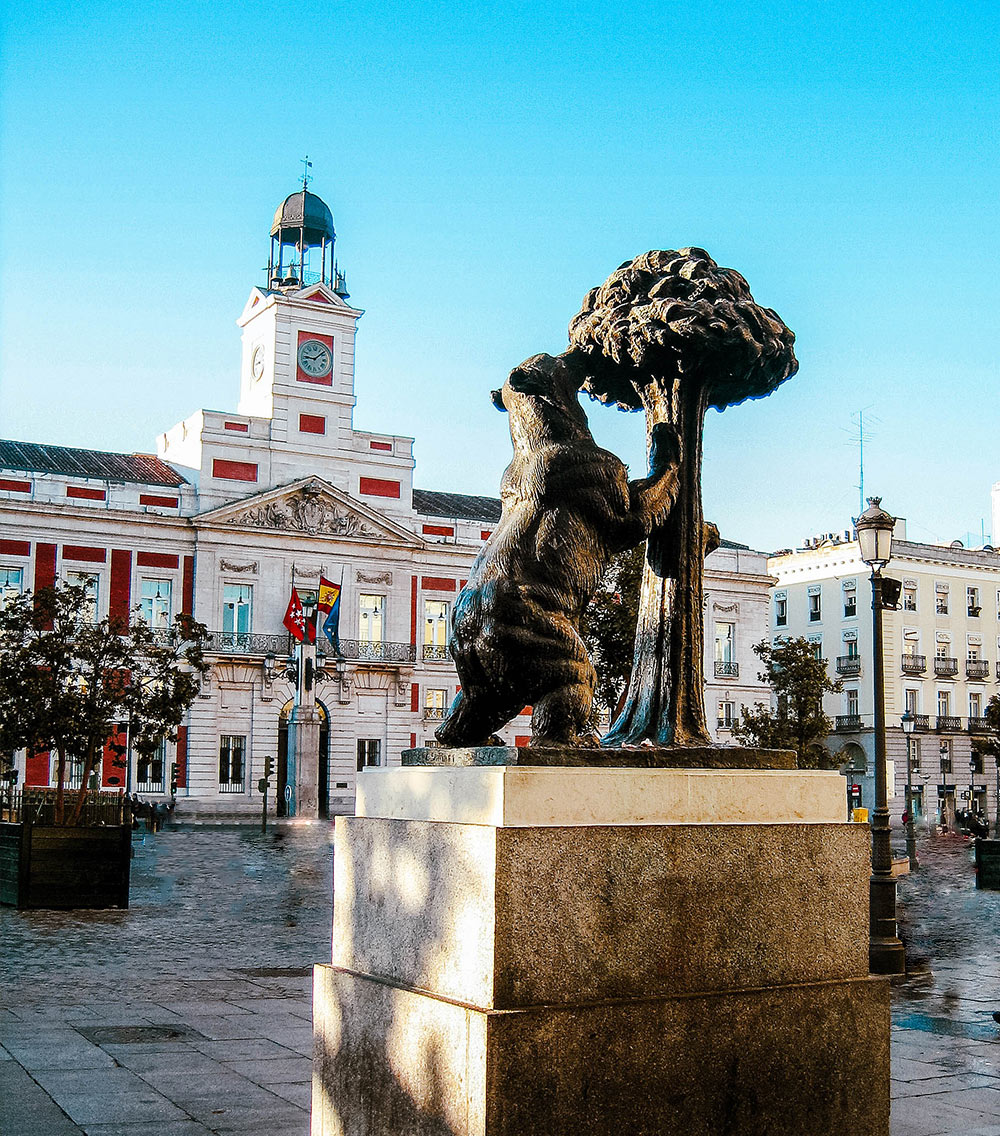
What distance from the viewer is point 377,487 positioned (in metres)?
43.3

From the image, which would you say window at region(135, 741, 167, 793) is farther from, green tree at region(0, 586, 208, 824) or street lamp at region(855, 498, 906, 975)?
street lamp at region(855, 498, 906, 975)

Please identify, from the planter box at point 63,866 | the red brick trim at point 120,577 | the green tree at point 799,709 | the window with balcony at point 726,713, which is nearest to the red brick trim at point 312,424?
the red brick trim at point 120,577

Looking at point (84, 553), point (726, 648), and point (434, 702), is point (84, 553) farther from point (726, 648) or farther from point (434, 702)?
point (726, 648)

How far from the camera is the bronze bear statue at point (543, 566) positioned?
12.4ft

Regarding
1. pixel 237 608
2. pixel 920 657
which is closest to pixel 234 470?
pixel 237 608

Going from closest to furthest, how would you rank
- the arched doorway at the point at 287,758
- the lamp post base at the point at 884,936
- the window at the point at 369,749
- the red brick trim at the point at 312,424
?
the lamp post base at the point at 884,936 → the arched doorway at the point at 287,758 → the window at the point at 369,749 → the red brick trim at the point at 312,424

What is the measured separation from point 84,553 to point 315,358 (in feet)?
33.0

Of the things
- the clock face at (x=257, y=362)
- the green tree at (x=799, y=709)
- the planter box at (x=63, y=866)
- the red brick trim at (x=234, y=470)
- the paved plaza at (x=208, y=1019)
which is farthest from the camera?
the clock face at (x=257, y=362)

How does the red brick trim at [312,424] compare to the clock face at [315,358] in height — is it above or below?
below

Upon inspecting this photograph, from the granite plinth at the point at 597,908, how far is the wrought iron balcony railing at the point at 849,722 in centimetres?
4837

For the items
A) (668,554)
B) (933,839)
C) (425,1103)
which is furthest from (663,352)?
(933,839)

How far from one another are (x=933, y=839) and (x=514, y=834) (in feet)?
111

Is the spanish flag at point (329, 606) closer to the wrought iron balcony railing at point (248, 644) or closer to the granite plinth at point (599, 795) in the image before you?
the wrought iron balcony railing at point (248, 644)

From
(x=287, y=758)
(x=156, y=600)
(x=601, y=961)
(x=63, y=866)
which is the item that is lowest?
(x=287, y=758)
